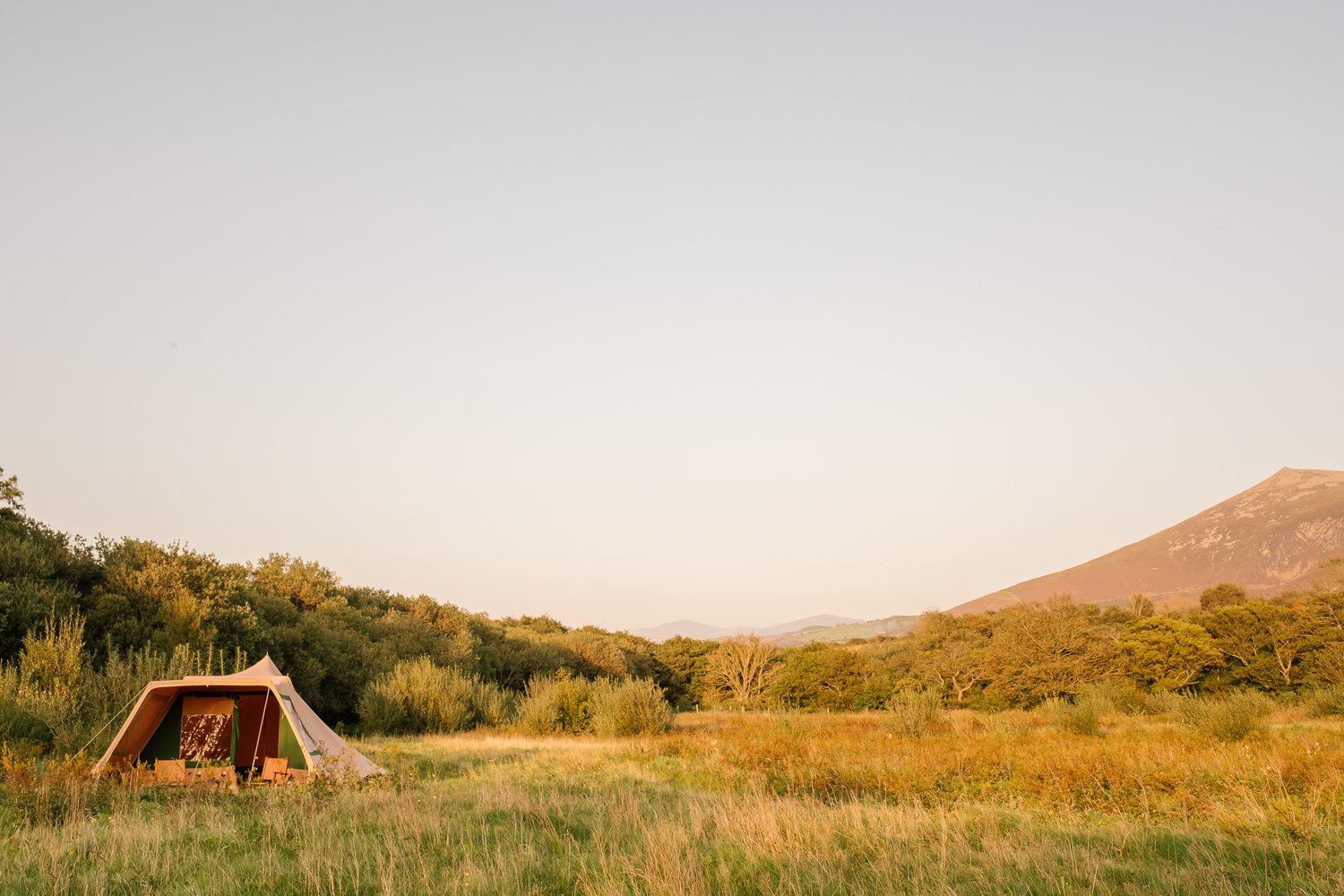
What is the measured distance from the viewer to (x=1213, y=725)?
48.8 feet

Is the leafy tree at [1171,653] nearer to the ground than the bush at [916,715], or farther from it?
nearer to the ground

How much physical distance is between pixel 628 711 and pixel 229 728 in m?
10.4

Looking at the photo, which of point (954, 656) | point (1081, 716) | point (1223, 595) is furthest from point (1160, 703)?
point (1223, 595)

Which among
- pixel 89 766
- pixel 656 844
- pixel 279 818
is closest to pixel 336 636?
pixel 89 766

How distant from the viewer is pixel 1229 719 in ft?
48.8

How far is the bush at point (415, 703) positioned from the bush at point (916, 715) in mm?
12012

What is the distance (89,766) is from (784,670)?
39249mm

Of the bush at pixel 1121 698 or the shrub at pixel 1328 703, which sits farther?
the bush at pixel 1121 698

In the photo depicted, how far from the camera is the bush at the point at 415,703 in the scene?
22266mm

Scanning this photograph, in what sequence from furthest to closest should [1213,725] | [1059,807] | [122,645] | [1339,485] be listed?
[1339,485] → [122,645] → [1213,725] → [1059,807]

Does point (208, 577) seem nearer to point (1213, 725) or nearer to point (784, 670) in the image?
point (1213, 725)

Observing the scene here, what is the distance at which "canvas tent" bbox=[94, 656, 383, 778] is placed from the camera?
1158 cm

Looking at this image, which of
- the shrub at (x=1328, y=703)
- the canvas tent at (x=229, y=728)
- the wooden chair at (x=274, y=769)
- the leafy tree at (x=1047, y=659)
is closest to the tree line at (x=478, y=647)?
the leafy tree at (x=1047, y=659)

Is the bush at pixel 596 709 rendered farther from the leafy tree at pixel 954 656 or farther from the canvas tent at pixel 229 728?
the leafy tree at pixel 954 656
